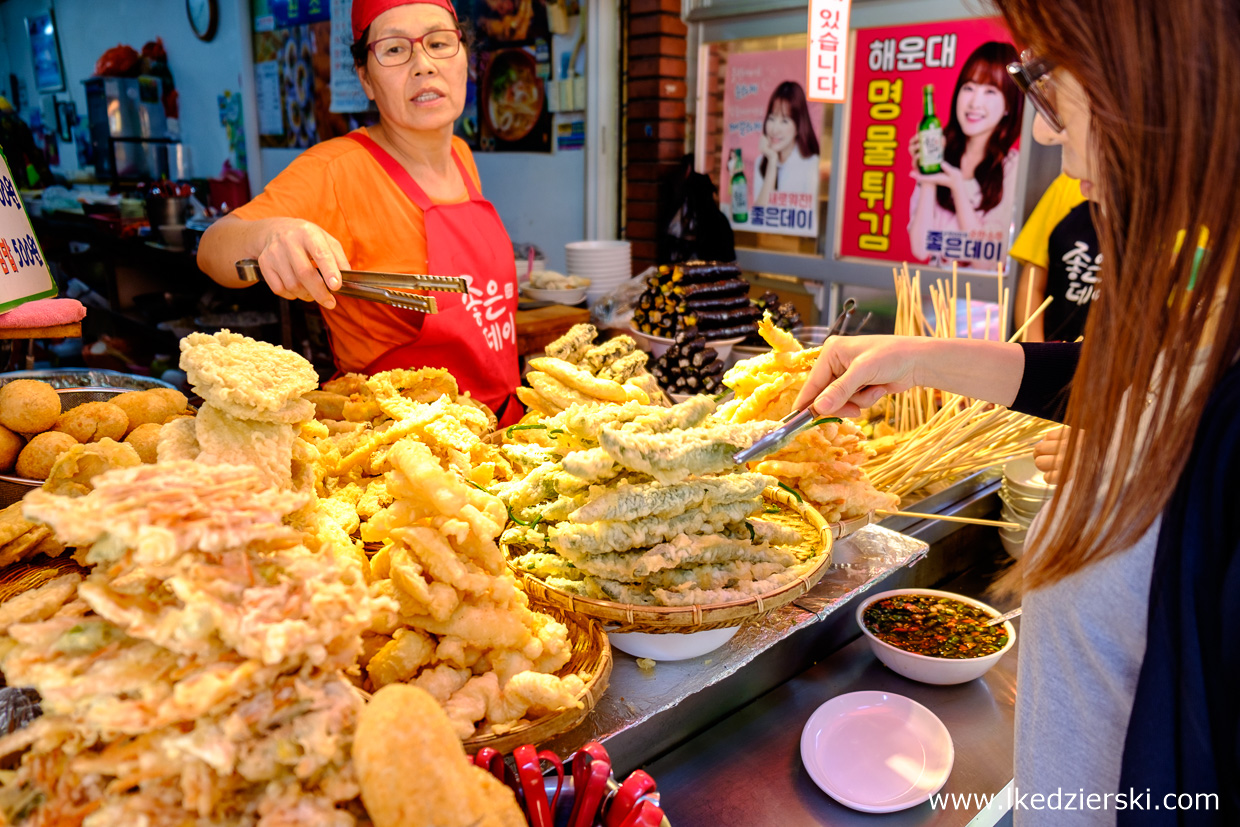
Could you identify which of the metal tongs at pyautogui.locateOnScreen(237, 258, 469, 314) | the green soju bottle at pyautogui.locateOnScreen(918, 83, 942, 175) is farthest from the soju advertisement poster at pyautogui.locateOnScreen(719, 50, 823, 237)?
the metal tongs at pyautogui.locateOnScreen(237, 258, 469, 314)

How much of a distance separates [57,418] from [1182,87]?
79.8 inches

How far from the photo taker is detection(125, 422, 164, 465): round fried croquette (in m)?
1.62

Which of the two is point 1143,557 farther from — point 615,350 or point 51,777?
point 615,350

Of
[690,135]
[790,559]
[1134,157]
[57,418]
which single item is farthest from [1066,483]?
[690,135]

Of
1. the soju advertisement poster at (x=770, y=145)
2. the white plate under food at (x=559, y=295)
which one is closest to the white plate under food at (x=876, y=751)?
the white plate under food at (x=559, y=295)

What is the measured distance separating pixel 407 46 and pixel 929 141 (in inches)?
142

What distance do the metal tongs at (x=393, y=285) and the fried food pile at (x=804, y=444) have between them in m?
0.77

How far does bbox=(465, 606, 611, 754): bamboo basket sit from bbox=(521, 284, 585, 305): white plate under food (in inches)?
125

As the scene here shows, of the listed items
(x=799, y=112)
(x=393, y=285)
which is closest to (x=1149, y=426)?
(x=393, y=285)

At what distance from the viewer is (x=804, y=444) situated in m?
2.01

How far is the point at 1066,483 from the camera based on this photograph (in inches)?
41.4

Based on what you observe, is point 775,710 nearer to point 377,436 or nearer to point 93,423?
point 377,436

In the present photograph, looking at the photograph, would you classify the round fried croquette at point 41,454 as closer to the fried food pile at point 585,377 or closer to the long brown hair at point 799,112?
the fried food pile at point 585,377

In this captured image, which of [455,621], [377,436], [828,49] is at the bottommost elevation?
[455,621]
